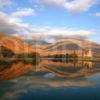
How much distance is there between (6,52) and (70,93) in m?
31.1

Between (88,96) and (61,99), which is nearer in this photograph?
(61,99)

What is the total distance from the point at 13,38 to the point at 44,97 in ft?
167

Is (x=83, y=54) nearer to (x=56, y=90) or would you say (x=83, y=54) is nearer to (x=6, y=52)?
(x=6, y=52)

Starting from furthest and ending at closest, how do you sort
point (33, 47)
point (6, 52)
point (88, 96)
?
point (33, 47), point (6, 52), point (88, 96)

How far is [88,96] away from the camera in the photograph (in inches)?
332

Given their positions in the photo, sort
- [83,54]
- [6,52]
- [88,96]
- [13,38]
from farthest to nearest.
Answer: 1. [13,38]
2. [83,54]
3. [6,52]
4. [88,96]

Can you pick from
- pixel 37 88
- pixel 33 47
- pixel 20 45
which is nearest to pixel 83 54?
pixel 33 47

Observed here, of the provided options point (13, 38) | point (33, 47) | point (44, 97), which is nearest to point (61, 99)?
point (44, 97)

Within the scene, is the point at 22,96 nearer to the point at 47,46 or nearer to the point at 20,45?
the point at 20,45

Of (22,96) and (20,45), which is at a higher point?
(20,45)

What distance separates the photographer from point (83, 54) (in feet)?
151

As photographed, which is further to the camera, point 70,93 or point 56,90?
point 56,90

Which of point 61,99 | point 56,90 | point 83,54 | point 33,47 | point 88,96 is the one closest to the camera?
point 61,99

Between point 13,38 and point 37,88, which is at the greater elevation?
point 13,38
